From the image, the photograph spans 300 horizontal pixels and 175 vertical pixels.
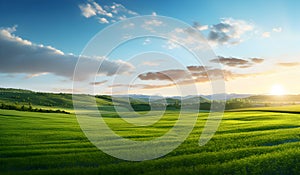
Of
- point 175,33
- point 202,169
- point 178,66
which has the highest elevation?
point 175,33

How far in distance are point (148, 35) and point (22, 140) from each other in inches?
672

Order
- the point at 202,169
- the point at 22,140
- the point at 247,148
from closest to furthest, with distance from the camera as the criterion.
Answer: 1. the point at 202,169
2. the point at 247,148
3. the point at 22,140

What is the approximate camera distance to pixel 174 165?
19.5 m

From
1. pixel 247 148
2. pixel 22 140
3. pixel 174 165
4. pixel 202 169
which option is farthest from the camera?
pixel 22 140

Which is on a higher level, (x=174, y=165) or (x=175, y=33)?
(x=175, y=33)

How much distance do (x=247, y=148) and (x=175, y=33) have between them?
418 inches

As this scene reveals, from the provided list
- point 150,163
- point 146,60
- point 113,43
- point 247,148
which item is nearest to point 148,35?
point 146,60

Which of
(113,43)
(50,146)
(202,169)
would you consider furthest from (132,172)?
(50,146)

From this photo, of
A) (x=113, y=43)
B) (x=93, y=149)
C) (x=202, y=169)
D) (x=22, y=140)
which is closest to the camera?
(x=202, y=169)

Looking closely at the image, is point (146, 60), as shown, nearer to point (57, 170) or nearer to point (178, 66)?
point (178, 66)

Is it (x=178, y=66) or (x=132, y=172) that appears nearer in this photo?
(x=132, y=172)

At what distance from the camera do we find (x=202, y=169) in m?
18.1

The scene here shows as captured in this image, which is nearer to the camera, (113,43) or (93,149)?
→ (113,43)

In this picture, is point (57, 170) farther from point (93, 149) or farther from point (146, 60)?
point (146, 60)
